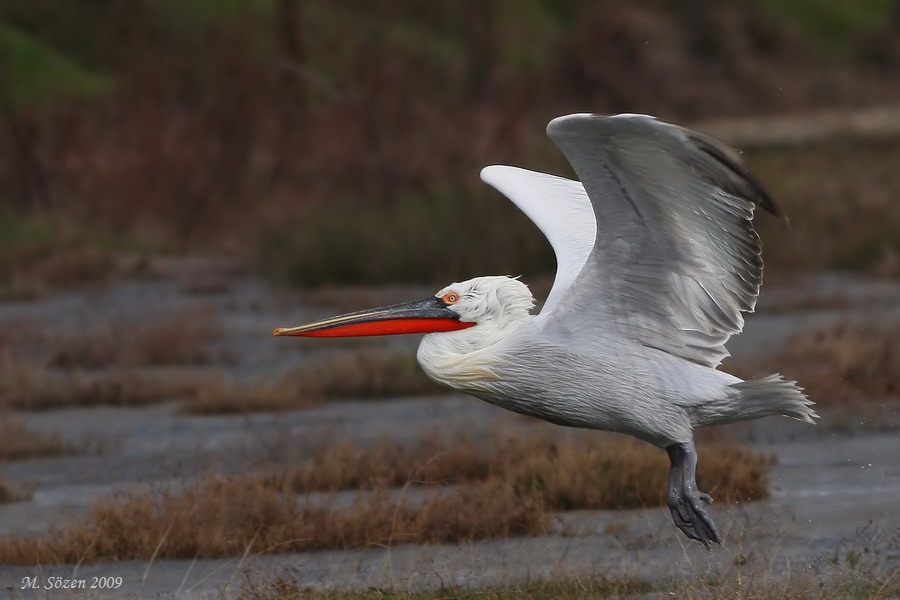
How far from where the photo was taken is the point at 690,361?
7395 millimetres

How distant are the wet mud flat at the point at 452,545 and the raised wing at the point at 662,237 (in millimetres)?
935

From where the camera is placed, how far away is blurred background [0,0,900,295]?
64.5 feet

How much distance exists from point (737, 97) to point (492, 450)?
28311 millimetres

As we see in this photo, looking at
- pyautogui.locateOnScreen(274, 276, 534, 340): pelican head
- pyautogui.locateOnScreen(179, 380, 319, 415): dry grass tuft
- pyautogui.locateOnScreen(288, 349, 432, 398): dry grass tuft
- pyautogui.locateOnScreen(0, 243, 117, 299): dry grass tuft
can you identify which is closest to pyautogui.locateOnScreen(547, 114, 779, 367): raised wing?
pyautogui.locateOnScreen(274, 276, 534, 340): pelican head

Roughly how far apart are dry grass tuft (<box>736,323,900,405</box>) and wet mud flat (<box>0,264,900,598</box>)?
257mm

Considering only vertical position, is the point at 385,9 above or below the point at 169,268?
above

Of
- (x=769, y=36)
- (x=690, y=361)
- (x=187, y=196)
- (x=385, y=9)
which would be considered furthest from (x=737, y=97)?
(x=690, y=361)

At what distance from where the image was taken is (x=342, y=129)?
969 inches

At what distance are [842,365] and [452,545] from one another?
4.78m

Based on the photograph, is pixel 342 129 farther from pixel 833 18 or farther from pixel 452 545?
pixel 833 18

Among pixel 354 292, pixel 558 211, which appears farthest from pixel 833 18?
pixel 558 211

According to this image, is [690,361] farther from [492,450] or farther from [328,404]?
[328,404]

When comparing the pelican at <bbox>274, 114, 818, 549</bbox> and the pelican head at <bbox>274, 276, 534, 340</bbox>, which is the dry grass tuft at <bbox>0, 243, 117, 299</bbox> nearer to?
the pelican head at <bbox>274, 276, 534, 340</bbox>

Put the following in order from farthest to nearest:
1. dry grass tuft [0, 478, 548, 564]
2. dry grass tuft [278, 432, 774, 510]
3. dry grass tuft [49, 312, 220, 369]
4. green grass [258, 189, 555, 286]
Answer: green grass [258, 189, 555, 286] < dry grass tuft [49, 312, 220, 369] < dry grass tuft [278, 432, 774, 510] < dry grass tuft [0, 478, 548, 564]
